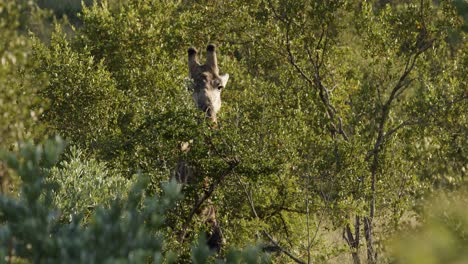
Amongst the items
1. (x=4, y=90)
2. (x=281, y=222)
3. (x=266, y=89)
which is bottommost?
(x=4, y=90)

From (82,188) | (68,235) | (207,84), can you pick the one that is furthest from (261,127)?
(68,235)

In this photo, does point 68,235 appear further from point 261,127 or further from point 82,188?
point 261,127

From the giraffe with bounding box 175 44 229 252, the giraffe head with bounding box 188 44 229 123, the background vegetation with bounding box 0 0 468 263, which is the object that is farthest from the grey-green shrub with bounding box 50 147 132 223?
the giraffe head with bounding box 188 44 229 123

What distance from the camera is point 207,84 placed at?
55.3ft

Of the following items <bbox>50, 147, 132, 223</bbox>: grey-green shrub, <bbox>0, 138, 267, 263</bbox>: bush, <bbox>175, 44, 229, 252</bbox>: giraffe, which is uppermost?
<bbox>175, 44, 229, 252</bbox>: giraffe

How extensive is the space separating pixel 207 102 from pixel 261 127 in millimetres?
1367

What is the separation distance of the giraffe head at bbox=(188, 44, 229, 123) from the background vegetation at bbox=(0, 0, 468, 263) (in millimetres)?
497

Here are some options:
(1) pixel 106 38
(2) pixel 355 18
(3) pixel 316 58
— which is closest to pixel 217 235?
A: (3) pixel 316 58

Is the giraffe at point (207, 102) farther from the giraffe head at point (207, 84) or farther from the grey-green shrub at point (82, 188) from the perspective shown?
the grey-green shrub at point (82, 188)

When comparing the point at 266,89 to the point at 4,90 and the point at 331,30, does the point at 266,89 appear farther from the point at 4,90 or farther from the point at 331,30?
the point at 4,90

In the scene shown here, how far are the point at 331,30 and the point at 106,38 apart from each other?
28.3 feet

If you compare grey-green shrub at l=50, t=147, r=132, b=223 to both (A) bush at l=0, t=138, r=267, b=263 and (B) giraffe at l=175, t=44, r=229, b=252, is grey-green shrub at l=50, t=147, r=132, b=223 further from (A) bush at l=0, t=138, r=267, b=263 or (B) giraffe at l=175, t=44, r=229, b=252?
(A) bush at l=0, t=138, r=267, b=263

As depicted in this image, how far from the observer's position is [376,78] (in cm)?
2053

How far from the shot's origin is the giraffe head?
648 inches
